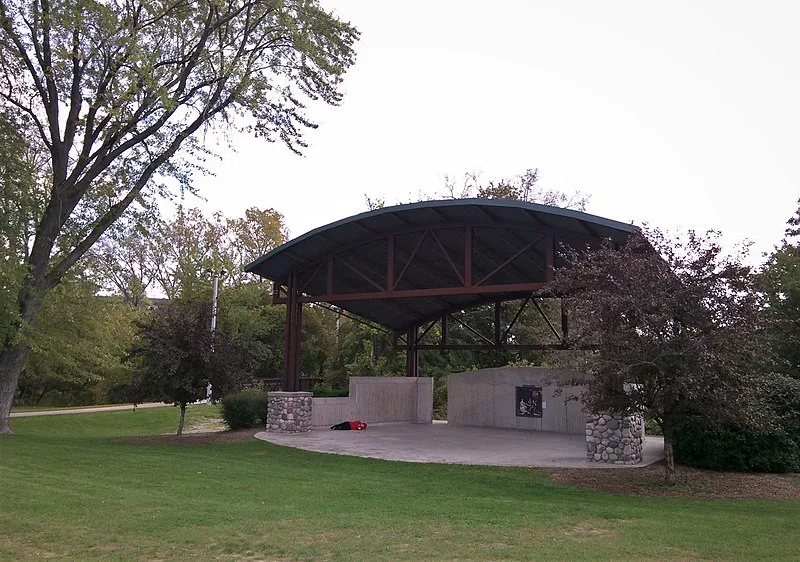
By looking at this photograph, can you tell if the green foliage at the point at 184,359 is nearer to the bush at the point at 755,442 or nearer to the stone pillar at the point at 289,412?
the stone pillar at the point at 289,412

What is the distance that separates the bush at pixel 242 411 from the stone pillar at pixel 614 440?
1154cm

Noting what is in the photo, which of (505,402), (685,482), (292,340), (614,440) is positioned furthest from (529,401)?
(685,482)

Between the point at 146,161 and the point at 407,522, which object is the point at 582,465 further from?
the point at 146,161

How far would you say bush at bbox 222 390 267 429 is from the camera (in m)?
22.0

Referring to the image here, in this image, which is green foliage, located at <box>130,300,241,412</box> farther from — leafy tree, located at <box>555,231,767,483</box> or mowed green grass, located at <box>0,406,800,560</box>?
leafy tree, located at <box>555,231,767,483</box>

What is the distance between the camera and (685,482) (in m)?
12.0

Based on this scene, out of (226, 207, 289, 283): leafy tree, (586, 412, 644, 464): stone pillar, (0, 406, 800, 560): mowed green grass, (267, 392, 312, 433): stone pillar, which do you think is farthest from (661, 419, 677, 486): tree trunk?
(226, 207, 289, 283): leafy tree

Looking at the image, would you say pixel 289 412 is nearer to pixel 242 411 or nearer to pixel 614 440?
pixel 242 411

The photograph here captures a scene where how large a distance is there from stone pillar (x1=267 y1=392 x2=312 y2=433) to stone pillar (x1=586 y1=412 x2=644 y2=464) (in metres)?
9.02

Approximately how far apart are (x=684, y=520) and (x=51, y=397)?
3933cm

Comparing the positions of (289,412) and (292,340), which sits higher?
(292,340)

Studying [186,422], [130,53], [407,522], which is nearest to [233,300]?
[186,422]

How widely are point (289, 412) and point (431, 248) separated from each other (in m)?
6.47

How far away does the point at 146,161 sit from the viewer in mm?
20719
